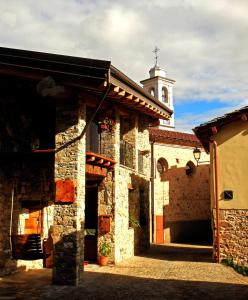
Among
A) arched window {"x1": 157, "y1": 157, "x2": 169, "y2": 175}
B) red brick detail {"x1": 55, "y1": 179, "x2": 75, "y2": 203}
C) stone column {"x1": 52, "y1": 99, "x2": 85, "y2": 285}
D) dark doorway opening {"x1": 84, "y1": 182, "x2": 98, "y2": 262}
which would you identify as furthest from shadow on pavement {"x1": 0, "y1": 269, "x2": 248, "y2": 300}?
arched window {"x1": 157, "y1": 157, "x2": 169, "y2": 175}

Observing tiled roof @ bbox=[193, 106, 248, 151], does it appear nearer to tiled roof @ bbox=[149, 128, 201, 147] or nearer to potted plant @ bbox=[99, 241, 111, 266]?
potted plant @ bbox=[99, 241, 111, 266]

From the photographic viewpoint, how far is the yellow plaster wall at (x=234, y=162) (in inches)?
462

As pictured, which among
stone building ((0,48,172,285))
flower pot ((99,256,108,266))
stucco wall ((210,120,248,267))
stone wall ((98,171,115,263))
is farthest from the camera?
stone wall ((98,171,115,263))

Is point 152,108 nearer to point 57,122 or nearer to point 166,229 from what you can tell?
point 57,122

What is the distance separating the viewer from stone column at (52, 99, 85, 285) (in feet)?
28.7

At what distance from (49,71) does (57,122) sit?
1.32 m

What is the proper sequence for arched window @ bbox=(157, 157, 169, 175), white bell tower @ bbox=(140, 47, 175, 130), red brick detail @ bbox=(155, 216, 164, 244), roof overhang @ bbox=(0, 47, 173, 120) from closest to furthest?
roof overhang @ bbox=(0, 47, 173, 120) < red brick detail @ bbox=(155, 216, 164, 244) < arched window @ bbox=(157, 157, 169, 175) < white bell tower @ bbox=(140, 47, 175, 130)

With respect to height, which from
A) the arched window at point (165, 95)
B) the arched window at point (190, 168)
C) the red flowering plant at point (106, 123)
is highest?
the arched window at point (165, 95)

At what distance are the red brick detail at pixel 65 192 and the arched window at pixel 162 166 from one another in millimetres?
11599


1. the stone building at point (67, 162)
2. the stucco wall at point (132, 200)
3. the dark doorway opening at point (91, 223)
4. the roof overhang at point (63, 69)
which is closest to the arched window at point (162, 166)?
the stucco wall at point (132, 200)

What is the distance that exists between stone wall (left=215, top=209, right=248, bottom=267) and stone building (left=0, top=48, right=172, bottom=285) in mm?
3232

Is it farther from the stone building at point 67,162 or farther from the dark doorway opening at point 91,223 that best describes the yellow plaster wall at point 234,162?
the dark doorway opening at point 91,223

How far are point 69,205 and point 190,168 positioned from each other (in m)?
13.5

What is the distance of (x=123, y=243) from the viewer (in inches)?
502
